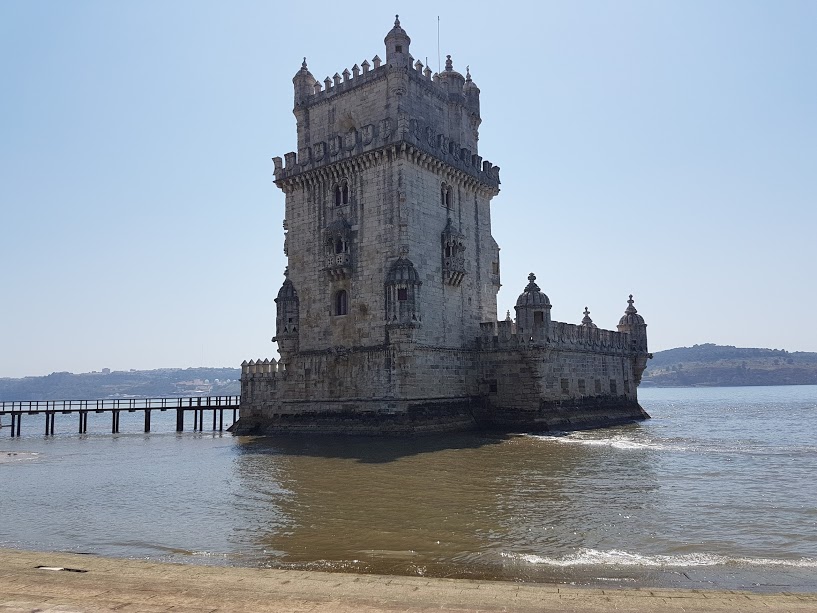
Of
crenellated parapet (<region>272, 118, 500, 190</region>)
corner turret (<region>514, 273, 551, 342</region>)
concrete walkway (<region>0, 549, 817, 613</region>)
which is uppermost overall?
crenellated parapet (<region>272, 118, 500, 190</region>)

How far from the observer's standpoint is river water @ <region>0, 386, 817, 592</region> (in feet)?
39.2

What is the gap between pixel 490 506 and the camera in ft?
56.1

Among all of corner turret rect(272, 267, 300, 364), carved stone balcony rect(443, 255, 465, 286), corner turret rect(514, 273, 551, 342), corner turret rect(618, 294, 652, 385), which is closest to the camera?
corner turret rect(514, 273, 551, 342)

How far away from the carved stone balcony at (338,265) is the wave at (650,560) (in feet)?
88.7

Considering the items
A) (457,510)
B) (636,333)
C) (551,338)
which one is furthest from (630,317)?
(457,510)

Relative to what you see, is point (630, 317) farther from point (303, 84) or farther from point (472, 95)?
point (303, 84)

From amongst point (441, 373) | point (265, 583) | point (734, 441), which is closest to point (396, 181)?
point (441, 373)

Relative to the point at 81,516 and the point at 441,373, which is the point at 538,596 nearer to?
the point at 81,516

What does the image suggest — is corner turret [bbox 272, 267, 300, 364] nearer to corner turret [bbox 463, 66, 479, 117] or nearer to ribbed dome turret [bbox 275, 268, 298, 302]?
ribbed dome turret [bbox 275, 268, 298, 302]

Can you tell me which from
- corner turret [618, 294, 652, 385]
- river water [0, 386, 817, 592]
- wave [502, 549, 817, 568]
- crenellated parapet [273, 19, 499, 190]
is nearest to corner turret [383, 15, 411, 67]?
crenellated parapet [273, 19, 499, 190]

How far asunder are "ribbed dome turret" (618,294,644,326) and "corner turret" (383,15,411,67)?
26170mm

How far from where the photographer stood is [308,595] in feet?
28.7

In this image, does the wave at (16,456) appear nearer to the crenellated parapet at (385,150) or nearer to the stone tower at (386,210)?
the stone tower at (386,210)

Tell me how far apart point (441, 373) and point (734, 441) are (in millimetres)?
15756
